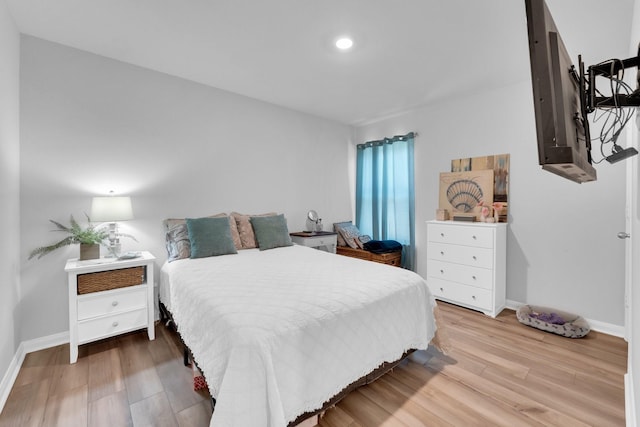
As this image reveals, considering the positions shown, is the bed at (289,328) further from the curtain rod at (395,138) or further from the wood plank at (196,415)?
the curtain rod at (395,138)

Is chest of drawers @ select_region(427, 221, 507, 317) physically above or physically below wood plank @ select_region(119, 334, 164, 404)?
above

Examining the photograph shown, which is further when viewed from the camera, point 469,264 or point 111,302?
point 469,264

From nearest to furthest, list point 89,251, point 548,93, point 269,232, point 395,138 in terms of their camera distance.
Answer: point 548,93 < point 89,251 < point 269,232 < point 395,138

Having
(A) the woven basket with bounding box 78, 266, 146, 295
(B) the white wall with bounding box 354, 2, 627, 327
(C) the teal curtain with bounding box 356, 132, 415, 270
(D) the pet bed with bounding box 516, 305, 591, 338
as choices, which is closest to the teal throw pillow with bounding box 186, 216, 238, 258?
(A) the woven basket with bounding box 78, 266, 146, 295

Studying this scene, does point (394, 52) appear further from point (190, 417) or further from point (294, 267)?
point (190, 417)

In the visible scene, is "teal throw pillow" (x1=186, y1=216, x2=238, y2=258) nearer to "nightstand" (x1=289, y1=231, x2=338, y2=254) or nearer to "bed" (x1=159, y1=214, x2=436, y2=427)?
"bed" (x1=159, y1=214, x2=436, y2=427)

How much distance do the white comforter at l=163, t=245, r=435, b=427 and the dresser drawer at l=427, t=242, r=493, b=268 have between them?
1298 millimetres

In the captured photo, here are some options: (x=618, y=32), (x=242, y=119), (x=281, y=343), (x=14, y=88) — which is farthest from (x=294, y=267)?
(x=618, y=32)

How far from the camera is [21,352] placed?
2.20 metres

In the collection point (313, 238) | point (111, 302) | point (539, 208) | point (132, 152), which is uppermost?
point (132, 152)

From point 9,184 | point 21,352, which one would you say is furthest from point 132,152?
point 21,352

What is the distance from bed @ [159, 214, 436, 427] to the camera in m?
1.21

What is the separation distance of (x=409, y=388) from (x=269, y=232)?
204 cm

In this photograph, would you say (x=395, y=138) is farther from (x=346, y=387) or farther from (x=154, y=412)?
(x=154, y=412)
